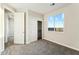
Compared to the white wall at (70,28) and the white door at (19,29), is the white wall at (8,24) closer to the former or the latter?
the white door at (19,29)

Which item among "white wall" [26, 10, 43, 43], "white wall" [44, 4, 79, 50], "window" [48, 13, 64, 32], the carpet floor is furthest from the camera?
"white wall" [26, 10, 43, 43]

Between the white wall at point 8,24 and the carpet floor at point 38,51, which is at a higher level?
the white wall at point 8,24

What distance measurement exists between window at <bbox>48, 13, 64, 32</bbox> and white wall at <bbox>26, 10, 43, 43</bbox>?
3.62 ft

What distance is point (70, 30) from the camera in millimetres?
4738

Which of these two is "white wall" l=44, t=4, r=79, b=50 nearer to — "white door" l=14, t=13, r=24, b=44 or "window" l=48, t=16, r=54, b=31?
"window" l=48, t=16, r=54, b=31

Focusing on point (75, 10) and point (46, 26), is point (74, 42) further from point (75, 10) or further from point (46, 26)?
point (46, 26)

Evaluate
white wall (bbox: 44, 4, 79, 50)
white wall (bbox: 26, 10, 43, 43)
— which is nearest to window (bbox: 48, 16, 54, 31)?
white wall (bbox: 26, 10, 43, 43)

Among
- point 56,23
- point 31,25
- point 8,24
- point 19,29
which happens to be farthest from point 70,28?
point 8,24

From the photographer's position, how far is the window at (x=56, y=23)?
5762 millimetres

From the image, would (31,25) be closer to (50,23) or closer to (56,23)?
(50,23)

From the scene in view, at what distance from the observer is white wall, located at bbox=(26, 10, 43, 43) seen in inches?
241

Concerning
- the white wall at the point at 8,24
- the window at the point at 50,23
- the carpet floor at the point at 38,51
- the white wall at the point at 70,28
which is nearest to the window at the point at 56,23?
the window at the point at 50,23

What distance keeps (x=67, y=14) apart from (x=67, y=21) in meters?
0.38

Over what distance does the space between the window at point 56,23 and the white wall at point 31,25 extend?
110cm
